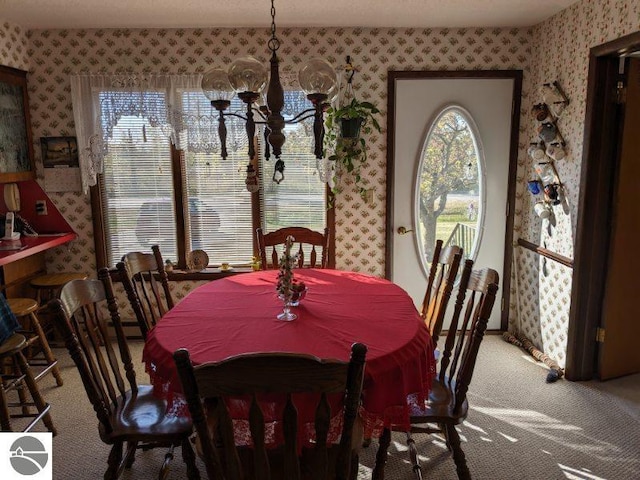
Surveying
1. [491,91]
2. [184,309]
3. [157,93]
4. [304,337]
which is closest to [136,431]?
[184,309]

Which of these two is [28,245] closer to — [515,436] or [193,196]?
[193,196]

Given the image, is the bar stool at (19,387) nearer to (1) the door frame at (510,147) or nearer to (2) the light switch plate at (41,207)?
(2) the light switch plate at (41,207)

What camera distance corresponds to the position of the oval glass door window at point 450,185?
371cm

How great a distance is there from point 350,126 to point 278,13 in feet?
3.00

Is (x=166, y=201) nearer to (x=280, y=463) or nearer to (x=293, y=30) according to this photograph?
(x=293, y=30)

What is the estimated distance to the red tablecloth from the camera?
1.64 meters

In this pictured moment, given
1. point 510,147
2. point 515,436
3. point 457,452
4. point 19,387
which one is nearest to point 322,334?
point 457,452

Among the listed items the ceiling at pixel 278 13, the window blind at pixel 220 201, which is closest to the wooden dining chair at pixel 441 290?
the ceiling at pixel 278 13

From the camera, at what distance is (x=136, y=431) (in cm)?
179

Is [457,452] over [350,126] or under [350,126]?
under

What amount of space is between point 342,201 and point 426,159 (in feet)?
2.52

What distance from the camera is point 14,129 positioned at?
3.44 m

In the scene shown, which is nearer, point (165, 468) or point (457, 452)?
point (457, 452)

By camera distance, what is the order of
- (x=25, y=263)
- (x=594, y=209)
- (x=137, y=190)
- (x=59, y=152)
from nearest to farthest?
1. (x=594, y=209)
2. (x=25, y=263)
3. (x=59, y=152)
4. (x=137, y=190)
